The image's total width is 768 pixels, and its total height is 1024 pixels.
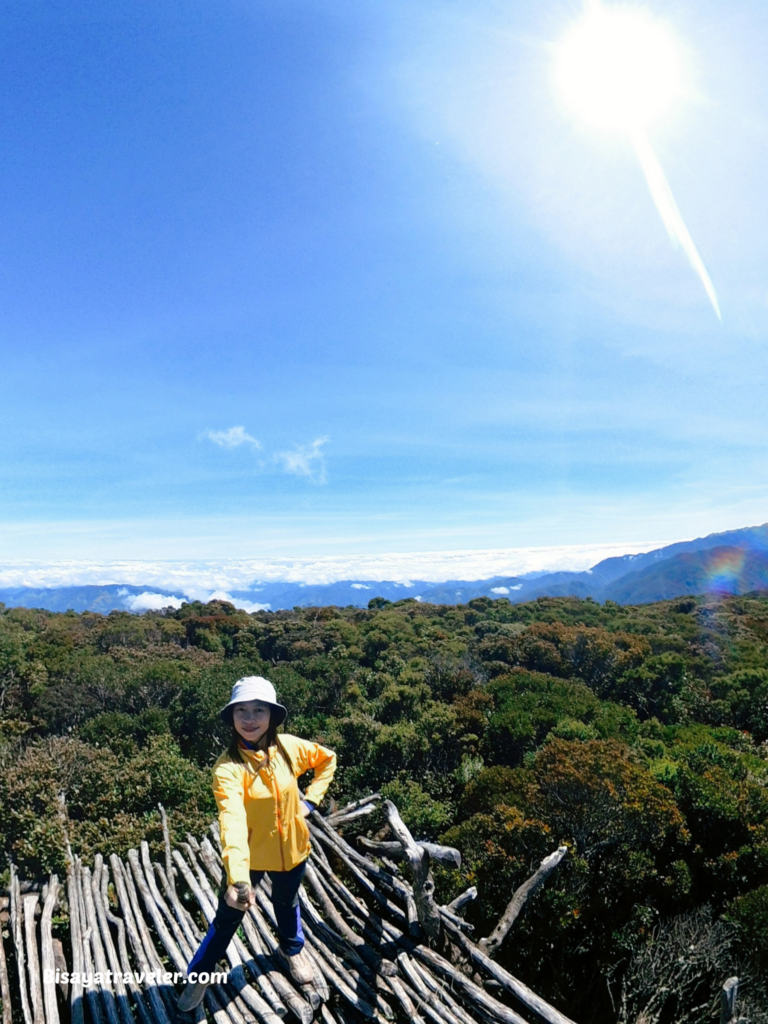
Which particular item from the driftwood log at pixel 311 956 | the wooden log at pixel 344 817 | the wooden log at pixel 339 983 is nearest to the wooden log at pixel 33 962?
the driftwood log at pixel 311 956

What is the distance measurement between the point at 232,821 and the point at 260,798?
1.30 ft

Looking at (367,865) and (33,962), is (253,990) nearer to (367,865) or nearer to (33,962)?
(367,865)

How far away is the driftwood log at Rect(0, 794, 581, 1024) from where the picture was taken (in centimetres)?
378

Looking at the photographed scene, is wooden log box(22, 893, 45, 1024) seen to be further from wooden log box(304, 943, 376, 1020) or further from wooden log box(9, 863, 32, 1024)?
wooden log box(304, 943, 376, 1020)

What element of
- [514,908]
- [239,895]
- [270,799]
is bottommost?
[514,908]

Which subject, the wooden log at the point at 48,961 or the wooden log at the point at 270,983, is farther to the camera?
the wooden log at the point at 48,961

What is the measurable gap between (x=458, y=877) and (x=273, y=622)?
27.1 m

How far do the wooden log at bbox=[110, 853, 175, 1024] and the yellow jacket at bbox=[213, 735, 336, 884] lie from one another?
1.31 meters

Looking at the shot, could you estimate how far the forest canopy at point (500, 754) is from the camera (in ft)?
26.8

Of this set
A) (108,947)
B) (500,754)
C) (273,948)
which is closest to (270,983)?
(273,948)

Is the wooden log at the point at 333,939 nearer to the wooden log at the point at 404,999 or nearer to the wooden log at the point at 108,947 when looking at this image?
the wooden log at the point at 404,999

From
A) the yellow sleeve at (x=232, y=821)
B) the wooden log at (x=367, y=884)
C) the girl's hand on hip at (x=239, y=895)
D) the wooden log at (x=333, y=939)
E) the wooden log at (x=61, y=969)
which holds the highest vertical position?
the yellow sleeve at (x=232, y=821)

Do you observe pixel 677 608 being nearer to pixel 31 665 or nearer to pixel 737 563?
pixel 31 665

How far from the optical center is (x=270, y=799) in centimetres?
356
